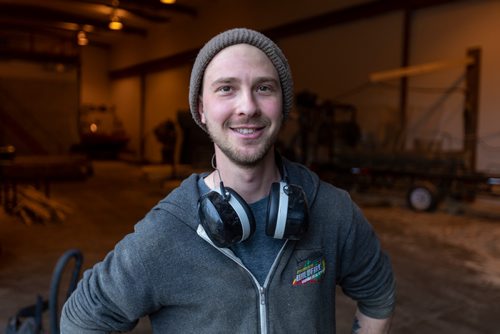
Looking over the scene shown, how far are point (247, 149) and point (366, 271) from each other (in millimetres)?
467

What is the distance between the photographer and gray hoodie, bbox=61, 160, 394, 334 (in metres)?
1.04

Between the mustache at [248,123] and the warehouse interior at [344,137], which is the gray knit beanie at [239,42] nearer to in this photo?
the mustache at [248,123]

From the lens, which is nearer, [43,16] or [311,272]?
[311,272]

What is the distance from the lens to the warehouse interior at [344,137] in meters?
4.34

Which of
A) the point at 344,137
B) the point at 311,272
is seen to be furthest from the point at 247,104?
the point at 344,137

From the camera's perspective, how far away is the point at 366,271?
1242 millimetres

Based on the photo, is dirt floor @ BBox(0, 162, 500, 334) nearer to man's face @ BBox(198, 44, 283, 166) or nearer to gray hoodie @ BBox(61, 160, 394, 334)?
gray hoodie @ BBox(61, 160, 394, 334)

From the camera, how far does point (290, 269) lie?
109 cm

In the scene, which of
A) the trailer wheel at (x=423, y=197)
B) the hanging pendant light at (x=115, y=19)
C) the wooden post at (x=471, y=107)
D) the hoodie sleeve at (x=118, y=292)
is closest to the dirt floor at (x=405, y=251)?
the trailer wheel at (x=423, y=197)

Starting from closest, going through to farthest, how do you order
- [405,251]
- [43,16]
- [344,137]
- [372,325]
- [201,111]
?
[201,111]
[372,325]
[405,251]
[344,137]
[43,16]

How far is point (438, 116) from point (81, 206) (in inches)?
250

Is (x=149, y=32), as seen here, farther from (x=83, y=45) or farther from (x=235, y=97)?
(x=235, y=97)

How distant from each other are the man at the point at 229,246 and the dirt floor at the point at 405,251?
6.80 feet

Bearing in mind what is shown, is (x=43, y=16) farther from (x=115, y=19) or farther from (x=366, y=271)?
(x=366, y=271)
